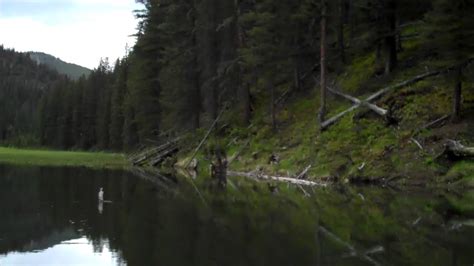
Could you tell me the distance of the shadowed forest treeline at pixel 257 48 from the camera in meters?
30.0

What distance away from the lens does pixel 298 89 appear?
40.9 metres

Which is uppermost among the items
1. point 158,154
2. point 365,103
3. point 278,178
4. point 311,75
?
point 311,75

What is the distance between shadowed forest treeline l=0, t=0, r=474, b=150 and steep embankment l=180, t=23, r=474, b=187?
2.85 feet

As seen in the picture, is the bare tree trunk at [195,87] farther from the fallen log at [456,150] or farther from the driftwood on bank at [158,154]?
the fallen log at [456,150]

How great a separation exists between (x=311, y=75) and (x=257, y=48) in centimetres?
819

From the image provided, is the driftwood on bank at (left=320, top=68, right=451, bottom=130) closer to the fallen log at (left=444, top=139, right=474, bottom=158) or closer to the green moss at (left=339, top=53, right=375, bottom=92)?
the green moss at (left=339, top=53, right=375, bottom=92)

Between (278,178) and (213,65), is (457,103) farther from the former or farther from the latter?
(213,65)

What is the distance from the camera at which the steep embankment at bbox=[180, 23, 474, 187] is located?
23703 millimetres

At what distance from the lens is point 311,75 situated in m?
41.7

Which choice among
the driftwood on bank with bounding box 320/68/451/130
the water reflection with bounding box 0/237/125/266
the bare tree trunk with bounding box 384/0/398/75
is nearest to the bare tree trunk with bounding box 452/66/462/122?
the driftwood on bank with bounding box 320/68/451/130

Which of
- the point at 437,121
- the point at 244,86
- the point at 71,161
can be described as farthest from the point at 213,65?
the point at 437,121

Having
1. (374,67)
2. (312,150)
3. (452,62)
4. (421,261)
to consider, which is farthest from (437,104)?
(421,261)

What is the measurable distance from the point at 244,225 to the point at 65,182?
17835mm

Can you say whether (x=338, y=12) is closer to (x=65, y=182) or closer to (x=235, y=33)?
(x=235, y=33)
